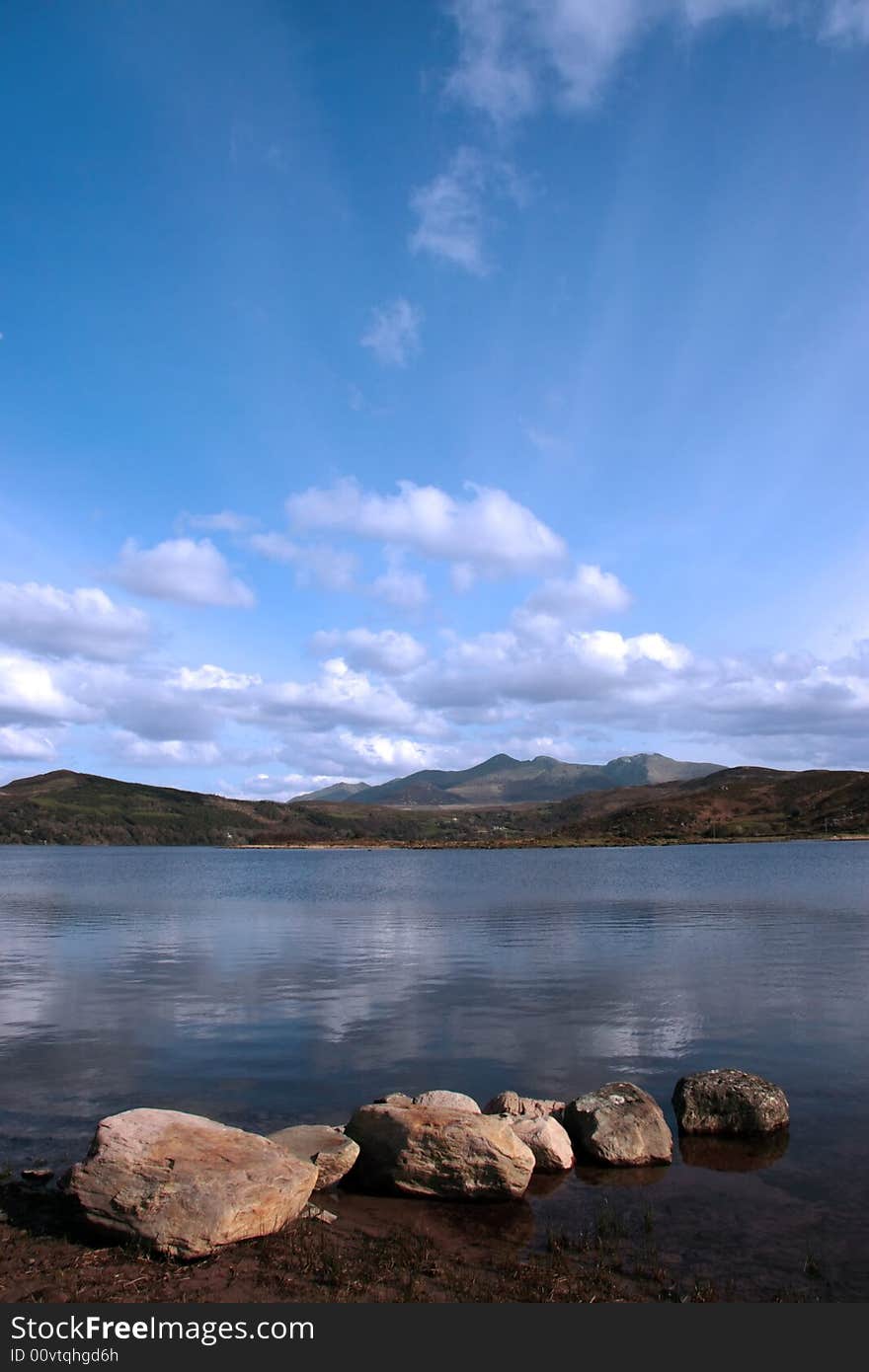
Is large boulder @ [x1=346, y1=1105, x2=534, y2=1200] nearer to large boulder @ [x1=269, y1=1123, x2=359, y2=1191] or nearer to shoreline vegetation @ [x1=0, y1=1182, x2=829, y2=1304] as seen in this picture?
large boulder @ [x1=269, y1=1123, x2=359, y2=1191]

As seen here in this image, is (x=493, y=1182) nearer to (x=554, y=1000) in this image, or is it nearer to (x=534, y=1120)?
(x=534, y=1120)

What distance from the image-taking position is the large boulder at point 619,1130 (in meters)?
17.5

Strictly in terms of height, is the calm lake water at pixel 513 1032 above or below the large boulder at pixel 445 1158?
below

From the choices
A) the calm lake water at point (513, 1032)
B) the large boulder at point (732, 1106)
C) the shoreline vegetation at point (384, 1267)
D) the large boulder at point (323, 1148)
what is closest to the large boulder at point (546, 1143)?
the calm lake water at point (513, 1032)

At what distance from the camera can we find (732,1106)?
19.3m

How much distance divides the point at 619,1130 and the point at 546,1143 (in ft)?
5.65

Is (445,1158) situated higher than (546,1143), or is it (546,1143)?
(445,1158)

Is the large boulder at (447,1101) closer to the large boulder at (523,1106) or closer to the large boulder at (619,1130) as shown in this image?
the large boulder at (523,1106)

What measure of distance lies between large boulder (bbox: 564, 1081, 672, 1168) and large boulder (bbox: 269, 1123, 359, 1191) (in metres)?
4.79

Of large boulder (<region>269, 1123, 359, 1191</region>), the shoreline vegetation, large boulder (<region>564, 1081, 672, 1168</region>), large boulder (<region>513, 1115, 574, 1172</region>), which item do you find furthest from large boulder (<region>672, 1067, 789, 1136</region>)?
large boulder (<region>269, 1123, 359, 1191</region>)

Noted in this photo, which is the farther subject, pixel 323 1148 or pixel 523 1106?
pixel 523 1106

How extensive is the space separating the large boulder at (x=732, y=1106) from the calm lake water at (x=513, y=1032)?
0.57 meters

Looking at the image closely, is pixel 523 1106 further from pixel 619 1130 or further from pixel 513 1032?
pixel 513 1032

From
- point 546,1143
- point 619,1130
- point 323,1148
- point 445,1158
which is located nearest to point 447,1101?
point 546,1143
